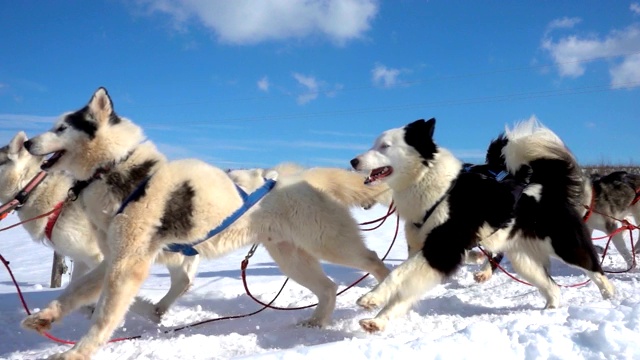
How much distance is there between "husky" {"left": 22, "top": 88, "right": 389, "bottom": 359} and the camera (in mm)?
3238

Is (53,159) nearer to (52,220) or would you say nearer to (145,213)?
(145,213)

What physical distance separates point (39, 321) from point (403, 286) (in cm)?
241

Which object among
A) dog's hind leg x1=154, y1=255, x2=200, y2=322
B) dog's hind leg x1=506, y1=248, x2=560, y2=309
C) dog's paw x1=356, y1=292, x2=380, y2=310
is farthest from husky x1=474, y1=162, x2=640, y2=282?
dog's hind leg x1=154, y1=255, x2=200, y2=322

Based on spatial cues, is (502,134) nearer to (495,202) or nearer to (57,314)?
(495,202)

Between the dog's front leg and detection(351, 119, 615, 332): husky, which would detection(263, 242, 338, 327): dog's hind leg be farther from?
the dog's front leg

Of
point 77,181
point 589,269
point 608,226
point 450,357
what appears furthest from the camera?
point 608,226

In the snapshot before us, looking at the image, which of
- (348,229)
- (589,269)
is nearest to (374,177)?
(348,229)

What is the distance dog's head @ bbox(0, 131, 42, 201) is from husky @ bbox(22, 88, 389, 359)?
1907 millimetres

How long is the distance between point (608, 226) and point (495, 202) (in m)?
4.94

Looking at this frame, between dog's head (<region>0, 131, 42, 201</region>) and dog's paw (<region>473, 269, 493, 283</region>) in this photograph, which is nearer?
dog's head (<region>0, 131, 42, 201</region>)

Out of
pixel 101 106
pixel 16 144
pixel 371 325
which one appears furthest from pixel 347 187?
pixel 16 144

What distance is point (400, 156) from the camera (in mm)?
3988

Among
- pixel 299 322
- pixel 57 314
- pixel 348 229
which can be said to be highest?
pixel 348 229

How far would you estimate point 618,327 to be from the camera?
2.46 m
